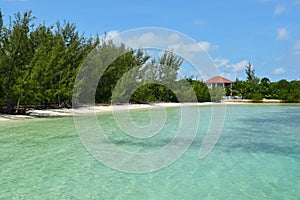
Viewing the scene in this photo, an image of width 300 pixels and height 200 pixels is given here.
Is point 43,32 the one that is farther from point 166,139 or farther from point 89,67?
point 166,139

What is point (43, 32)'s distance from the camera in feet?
70.5

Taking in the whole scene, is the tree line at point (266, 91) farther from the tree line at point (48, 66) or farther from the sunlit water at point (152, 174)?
the sunlit water at point (152, 174)

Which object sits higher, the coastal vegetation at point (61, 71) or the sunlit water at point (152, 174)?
the coastal vegetation at point (61, 71)

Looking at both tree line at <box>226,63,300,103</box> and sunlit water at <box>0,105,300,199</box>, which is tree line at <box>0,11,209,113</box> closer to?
sunlit water at <box>0,105,300,199</box>

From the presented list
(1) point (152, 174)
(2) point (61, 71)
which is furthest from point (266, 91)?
(1) point (152, 174)

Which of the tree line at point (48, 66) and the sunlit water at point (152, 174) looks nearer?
the sunlit water at point (152, 174)

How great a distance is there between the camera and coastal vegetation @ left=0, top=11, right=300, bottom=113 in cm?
1808

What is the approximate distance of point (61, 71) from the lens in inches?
845

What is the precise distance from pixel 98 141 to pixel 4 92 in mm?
10056

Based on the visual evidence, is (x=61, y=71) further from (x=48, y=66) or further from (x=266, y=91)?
(x=266, y=91)

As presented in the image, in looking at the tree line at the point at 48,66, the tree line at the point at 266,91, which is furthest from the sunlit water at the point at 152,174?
the tree line at the point at 266,91

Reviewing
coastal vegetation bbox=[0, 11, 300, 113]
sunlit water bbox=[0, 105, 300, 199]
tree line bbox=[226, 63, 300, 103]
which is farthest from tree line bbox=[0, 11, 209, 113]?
tree line bbox=[226, 63, 300, 103]

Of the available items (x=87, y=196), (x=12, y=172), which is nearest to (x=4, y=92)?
(x=12, y=172)

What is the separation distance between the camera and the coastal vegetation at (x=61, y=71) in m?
18.1
